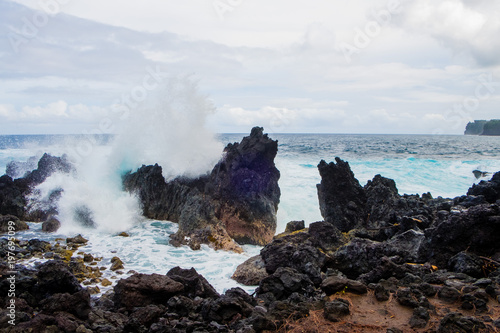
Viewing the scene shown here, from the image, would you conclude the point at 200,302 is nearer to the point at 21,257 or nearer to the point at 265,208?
the point at 21,257

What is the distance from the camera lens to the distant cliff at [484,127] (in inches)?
5635

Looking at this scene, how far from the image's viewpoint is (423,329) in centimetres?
451

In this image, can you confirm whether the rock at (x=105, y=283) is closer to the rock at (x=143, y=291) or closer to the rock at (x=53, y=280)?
the rock at (x=53, y=280)

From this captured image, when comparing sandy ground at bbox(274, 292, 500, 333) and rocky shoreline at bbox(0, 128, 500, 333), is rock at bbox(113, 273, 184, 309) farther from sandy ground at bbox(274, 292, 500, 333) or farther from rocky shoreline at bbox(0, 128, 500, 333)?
sandy ground at bbox(274, 292, 500, 333)

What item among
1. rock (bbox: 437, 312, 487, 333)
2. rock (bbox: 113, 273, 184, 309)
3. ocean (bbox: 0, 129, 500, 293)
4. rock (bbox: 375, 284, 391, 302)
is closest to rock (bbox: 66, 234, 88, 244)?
ocean (bbox: 0, 129, 500, 293)

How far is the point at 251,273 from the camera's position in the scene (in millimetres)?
9016

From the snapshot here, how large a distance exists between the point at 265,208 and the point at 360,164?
28.5 meters

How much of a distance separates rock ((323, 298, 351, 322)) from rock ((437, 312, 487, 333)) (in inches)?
47.6

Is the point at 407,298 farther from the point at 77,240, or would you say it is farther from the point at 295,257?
the point at 77,240

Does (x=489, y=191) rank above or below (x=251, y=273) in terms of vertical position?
above

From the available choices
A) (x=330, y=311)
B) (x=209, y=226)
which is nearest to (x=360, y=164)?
(x=209, y=226)

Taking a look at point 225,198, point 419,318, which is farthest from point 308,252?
point 225,198

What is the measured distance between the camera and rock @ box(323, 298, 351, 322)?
16.2ft

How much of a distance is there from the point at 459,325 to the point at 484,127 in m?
175
